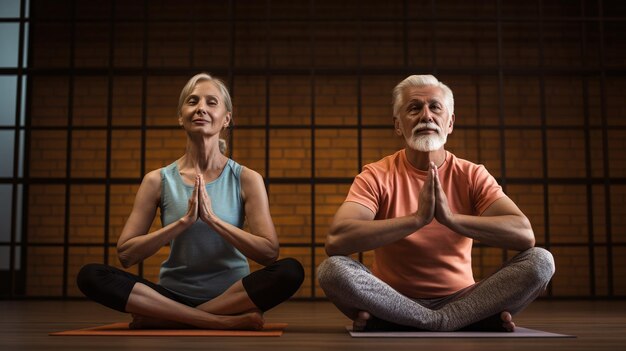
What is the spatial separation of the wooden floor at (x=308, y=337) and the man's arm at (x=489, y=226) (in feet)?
1.26

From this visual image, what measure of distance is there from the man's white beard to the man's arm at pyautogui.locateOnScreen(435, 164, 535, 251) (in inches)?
8.9

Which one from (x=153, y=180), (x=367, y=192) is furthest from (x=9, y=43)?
(x=367, y=192)

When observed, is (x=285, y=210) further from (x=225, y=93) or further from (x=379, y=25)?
(x=225, y=93)

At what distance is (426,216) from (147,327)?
4.00 feet

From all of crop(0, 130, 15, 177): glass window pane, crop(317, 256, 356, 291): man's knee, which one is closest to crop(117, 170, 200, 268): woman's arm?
crop(317, 256, 356, 291): man's knee

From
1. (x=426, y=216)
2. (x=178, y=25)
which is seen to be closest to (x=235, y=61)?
(x=178, y=25)

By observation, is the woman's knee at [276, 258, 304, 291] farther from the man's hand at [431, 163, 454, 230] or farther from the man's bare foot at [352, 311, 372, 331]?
the man's hand at [431, 163, 454, 230]

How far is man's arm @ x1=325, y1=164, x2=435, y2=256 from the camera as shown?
2.57 meters

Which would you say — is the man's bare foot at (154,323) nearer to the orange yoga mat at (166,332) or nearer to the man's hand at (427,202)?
the orange yoga mat at (166,332)

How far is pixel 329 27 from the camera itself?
6.29m

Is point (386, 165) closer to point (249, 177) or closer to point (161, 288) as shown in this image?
point (249, 177)

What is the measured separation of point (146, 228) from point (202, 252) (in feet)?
0.88

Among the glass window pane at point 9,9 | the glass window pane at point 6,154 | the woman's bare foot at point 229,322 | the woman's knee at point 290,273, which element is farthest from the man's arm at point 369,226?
the glass window pane at point 9,9

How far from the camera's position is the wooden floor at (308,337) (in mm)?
2258
